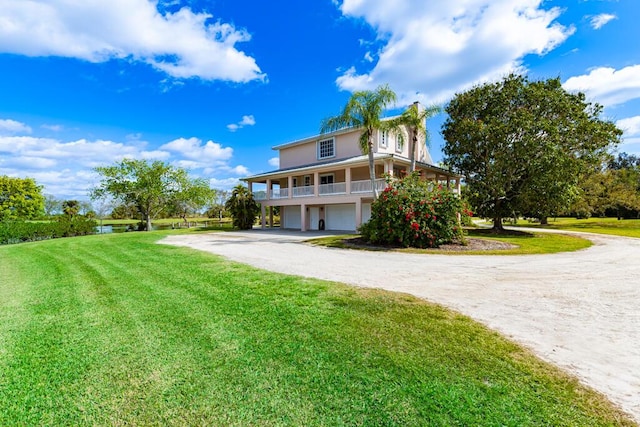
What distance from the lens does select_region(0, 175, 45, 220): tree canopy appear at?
39594mm

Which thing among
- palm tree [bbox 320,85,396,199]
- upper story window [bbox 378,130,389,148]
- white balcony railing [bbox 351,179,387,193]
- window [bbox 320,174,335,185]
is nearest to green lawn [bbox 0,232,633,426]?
palm tree [bbox 320,85,396,199]

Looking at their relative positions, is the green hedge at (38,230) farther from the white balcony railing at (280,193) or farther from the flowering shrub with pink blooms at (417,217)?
the flowering shrub with pink blooms at (417,217)

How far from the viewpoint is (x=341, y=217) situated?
77.2 ft

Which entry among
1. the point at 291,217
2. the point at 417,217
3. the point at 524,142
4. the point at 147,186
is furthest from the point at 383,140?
the point at 147,186

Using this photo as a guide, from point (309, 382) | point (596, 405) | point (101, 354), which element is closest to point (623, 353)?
point (596, 405)

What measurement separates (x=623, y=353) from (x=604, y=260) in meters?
8.41

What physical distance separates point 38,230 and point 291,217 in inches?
764

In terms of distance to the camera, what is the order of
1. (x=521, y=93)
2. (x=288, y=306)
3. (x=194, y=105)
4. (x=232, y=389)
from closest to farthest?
(x=232, y=389)
(x=288, y=306)
(x=521, y=93)
(x=194, y=105)

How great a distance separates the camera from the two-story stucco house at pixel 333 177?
786 inches

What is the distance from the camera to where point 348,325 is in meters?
3.86

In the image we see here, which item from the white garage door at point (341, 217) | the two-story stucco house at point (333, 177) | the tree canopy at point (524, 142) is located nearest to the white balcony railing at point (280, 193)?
the two-story stucco house at point (333, 177)

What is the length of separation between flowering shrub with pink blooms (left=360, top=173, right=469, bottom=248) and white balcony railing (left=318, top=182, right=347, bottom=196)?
7.60m

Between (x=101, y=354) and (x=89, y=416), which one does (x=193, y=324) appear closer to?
(x=101, y=354)

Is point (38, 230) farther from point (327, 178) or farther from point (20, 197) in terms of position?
point (20, 197)
